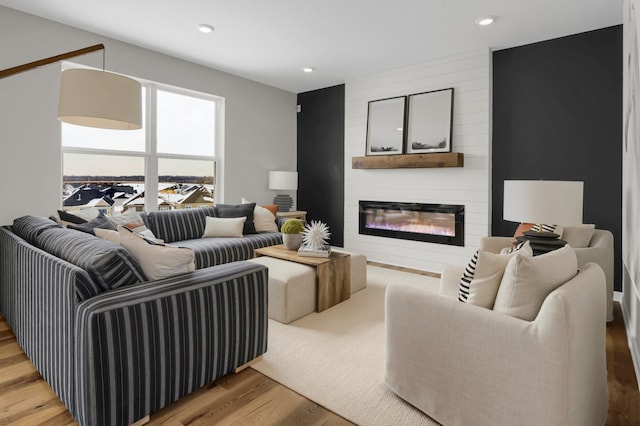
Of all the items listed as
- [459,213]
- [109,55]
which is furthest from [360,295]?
[109,55]

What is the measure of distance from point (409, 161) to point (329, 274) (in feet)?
7.27

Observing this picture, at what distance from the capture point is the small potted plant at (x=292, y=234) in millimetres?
3580

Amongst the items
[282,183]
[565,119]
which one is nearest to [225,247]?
[282,183]

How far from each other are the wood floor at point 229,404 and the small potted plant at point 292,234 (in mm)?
1588

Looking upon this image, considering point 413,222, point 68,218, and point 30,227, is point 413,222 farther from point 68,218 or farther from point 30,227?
point 30,227

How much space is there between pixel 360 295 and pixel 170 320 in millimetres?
2197

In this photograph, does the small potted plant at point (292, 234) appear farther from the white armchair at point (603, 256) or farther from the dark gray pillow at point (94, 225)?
the white armchair at point (603, 256)

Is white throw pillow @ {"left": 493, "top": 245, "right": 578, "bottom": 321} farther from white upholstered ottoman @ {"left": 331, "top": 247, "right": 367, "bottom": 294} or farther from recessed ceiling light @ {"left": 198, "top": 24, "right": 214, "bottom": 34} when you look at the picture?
recessed ceiling light @ {"left": 198, "top": 24, "right": 214, "bottom": 34}

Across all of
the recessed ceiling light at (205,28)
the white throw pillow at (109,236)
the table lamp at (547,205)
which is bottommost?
the white throw pillow at (109,236)

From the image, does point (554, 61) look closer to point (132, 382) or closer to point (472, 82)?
point (472, 82)

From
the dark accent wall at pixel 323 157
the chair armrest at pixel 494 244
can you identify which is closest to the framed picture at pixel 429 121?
the dark accent wall at pixel 323 157

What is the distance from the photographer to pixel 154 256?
74.0 inches

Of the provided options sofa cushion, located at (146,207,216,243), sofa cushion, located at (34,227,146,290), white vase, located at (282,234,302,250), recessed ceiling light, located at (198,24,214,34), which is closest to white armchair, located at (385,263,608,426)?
sofa cushion, located at (34,227,146,290)

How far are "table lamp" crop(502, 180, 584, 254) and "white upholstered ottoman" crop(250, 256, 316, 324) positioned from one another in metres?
1.65
